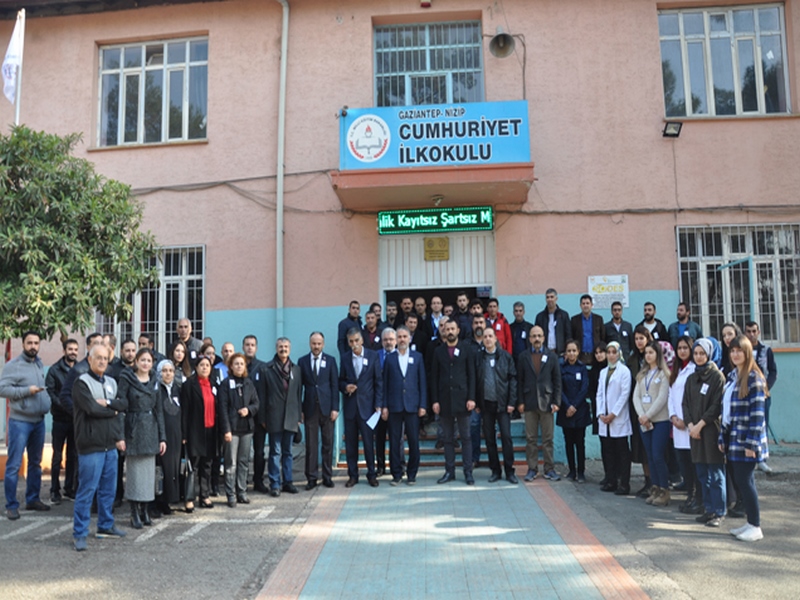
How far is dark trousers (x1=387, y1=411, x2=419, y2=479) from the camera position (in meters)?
9.08

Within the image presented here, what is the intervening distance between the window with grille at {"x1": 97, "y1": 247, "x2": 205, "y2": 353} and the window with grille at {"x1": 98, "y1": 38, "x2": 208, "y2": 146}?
7.62 feet

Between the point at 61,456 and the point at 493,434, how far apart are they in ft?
17.9

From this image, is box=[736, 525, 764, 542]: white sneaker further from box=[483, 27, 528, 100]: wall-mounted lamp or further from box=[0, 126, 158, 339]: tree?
box=[483, 27, 528, 100]: wall-mounted lamp

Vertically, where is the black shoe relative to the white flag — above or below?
below

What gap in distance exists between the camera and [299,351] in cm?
1208

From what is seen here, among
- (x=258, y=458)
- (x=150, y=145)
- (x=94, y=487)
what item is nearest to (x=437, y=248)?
(x=258, y=458)

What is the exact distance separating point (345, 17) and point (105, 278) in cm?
Result: 665

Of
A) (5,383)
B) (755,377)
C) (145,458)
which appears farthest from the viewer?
(5,383)

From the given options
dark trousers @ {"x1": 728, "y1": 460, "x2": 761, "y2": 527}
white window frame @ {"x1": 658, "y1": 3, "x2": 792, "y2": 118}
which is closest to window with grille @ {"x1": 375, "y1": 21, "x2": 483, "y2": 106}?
white window frame @ {"x1": 658, "y1": 3, "x2": 792, "y2": 118}

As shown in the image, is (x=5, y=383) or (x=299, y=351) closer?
(x=5, y=383)

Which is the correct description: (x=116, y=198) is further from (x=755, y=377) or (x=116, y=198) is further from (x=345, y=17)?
(x=755, y=377)

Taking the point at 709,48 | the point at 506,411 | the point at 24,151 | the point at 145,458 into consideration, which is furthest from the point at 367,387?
the point at 709,48

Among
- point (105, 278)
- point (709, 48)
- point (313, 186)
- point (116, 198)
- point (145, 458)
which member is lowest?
point (145, 458)

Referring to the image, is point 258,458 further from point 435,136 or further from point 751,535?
point 751,535
